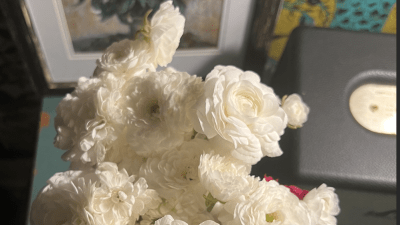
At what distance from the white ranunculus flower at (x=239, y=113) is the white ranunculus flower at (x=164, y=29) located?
0.23 feet

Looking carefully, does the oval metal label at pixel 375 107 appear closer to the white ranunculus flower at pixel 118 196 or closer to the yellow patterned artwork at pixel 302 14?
the yellow patterned artwork at pixel 302 14

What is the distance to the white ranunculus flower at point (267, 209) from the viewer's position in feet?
0.89

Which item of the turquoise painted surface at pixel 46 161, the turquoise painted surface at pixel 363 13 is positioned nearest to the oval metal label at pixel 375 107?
the turquoise painted surface at pixel 363 13

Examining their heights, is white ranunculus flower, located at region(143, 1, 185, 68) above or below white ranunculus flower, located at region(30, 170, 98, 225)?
above

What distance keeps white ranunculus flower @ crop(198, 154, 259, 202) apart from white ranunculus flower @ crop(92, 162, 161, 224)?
55 mm

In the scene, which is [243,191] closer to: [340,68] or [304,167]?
[304,167]

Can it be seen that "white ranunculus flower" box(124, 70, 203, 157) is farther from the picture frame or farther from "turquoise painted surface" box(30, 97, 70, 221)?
"turquoise painted surface" box(30, 97, 70, 221)

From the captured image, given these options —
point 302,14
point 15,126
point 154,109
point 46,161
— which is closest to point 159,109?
point 154,109

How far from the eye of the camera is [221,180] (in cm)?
28

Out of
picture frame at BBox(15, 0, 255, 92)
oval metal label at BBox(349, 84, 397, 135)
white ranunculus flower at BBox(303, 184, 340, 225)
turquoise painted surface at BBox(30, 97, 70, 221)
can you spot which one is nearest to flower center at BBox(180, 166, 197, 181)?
white ranunculus flower at BBox(303, 184, 340, 225)

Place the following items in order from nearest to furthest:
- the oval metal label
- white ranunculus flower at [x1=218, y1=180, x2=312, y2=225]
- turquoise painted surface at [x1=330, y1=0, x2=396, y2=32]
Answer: white ranunculus flower at [x1=218, y1=180, x2=312, y2=225]
the oval metal label
turquoise painted surface at [x1=330, y1=0, x2=396, y2=32]

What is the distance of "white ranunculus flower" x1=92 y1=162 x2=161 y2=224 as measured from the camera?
0.91 ft

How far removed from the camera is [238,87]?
0.95 ft

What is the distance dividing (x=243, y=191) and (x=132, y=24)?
567 millimetres
